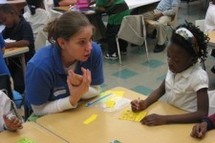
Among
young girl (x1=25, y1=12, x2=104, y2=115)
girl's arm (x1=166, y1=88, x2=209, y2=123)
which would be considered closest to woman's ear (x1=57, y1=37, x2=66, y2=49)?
young girl (x1=25, y1=12, x2=104, y2=115)

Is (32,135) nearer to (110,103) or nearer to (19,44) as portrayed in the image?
(110,103)

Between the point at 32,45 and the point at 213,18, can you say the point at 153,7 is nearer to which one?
the point at 213,18

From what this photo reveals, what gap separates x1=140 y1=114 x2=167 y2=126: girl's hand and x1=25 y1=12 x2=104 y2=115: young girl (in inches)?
14.3

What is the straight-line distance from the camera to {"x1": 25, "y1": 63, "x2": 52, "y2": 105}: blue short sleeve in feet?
5.95

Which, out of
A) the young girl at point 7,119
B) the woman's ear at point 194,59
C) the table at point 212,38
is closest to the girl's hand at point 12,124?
the young girl at point 7,119

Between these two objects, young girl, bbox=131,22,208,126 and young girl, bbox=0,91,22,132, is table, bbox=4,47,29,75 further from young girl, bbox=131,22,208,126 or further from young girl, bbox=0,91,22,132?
young girl, bbox=131,22,208,126

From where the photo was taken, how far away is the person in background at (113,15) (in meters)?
4.58

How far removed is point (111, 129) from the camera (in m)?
1.65

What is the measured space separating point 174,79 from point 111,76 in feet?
7.61

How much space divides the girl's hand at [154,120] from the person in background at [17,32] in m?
1.96

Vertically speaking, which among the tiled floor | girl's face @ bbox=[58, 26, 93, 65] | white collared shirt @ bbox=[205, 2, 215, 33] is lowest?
the tiled floor

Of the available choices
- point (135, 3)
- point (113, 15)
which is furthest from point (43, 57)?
point (135, 3)

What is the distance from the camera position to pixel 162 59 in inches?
184

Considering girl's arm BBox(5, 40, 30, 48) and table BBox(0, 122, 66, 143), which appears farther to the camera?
girl's arm BBox(5, 40, 30, 48)
